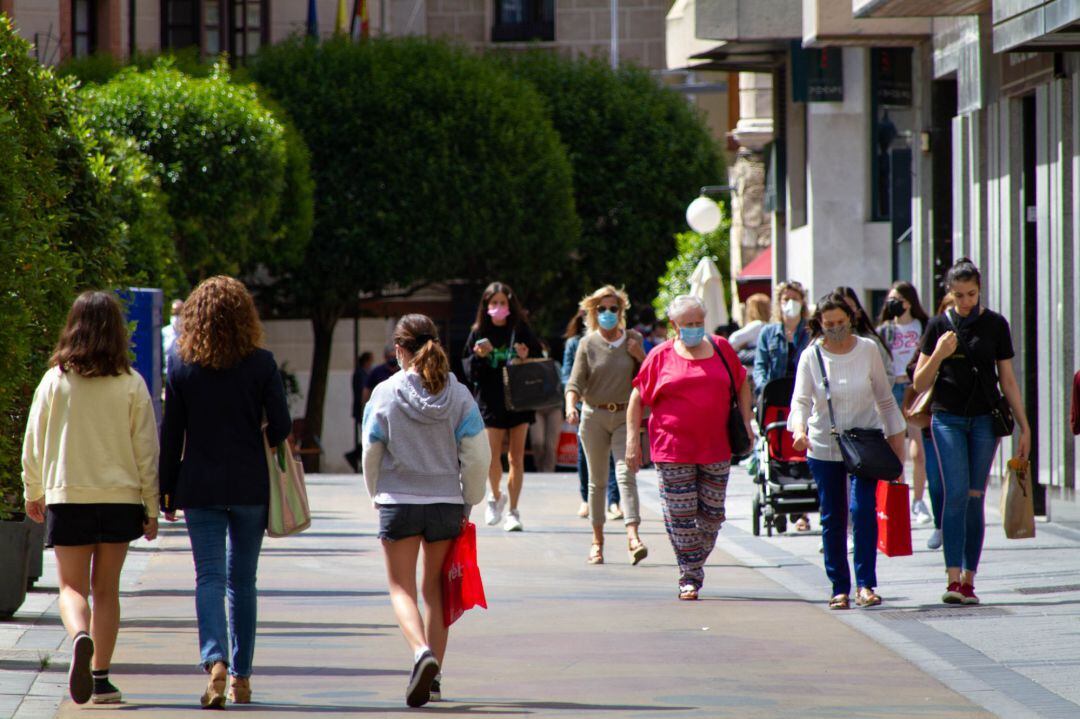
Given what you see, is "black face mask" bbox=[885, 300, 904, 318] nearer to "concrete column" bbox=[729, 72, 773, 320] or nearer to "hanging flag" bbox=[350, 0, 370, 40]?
"concrete column" bbox=[729, 72, 773, 320]

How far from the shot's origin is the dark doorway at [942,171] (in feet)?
61.5

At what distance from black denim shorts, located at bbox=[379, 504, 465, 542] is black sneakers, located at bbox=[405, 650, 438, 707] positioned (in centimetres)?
60

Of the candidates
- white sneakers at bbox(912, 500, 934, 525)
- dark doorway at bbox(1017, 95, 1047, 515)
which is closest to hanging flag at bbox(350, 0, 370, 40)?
dark doorway at bbox(1017, 95, 1047, 515)

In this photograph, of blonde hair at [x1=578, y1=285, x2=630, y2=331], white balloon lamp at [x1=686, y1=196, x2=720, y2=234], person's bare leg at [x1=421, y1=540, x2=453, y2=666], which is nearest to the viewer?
person's bare leg at [x1=421, y1=540, x2=453, y2=666]

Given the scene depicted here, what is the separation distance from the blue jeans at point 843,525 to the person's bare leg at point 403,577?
313 cm

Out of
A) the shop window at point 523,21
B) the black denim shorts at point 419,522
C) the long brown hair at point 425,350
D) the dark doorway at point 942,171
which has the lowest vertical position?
the black denim shorts at point 419,522

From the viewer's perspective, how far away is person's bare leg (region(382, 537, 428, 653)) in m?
7.70

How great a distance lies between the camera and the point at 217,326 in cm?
750

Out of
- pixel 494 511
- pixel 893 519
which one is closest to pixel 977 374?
pixel 893 519

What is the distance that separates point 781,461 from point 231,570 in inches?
254

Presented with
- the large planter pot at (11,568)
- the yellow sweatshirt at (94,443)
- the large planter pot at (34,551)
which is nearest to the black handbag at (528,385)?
the large planter pot at (34,551)

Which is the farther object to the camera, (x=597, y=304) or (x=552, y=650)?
(x=597, y=304)

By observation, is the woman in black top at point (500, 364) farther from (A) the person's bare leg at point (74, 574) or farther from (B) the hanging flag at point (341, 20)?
(B) the hanging flag at point (341, 20)

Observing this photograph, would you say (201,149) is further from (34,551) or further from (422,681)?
(422,681)
